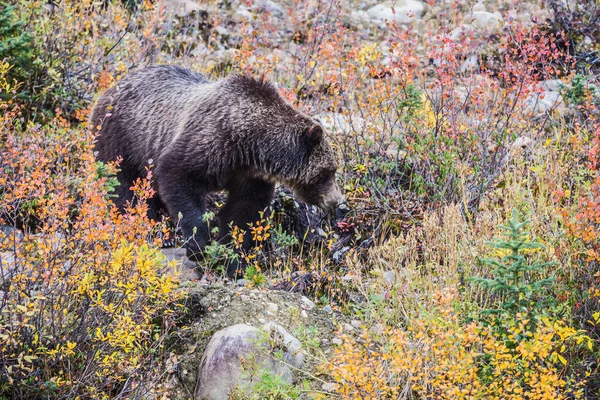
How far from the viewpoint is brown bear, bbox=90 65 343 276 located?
6238 millimetres

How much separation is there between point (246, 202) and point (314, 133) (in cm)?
94

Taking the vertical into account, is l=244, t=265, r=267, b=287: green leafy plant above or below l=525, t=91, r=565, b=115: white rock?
below

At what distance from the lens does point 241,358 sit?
422 centimetres

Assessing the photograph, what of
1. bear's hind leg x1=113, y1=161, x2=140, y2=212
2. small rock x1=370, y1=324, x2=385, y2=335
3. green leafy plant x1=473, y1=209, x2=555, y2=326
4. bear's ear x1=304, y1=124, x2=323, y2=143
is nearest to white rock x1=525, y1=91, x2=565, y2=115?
bear's ear x1=304, y1=124, x2=323, y2=143

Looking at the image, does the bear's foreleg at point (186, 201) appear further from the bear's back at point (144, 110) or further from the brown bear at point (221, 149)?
the bear's back at point (144, 110)

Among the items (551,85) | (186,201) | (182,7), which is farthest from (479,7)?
(186,201)

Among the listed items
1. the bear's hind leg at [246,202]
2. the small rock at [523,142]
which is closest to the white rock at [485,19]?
the small rock at [523,142]

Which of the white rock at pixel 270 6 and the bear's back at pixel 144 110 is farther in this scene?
the white rock at pixel 270 6

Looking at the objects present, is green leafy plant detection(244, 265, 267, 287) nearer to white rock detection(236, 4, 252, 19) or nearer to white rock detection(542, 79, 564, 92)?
white rock detection(542, 79, 564, 92)

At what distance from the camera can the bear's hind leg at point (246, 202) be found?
6629 mm

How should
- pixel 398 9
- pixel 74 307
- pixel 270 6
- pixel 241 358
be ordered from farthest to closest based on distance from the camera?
pixel 398 9
pixel 270 6
pixel 74 307
pixel 241 358

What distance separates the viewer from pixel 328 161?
653cm

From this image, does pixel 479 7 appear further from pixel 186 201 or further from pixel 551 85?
pixel 186 201

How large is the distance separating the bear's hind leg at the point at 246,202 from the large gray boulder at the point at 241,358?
82.8 inches
